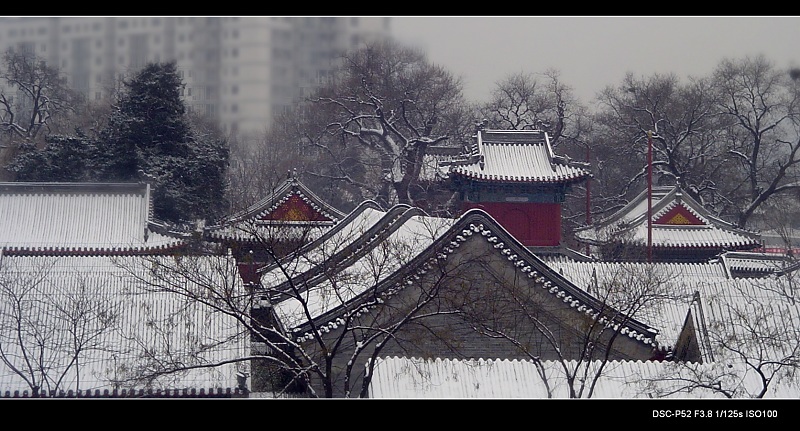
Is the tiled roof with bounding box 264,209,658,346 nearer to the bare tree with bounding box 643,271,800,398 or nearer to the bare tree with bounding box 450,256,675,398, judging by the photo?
the bare tree with bounding box 450,256,675,398

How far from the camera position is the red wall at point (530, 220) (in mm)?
15703

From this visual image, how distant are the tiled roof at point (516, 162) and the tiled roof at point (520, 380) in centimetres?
913

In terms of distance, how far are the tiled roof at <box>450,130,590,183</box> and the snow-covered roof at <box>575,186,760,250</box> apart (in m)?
2.09

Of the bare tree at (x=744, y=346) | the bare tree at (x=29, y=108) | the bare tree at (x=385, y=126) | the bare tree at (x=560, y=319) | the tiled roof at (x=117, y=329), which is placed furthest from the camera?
the bare tree at (x=385, y=126)

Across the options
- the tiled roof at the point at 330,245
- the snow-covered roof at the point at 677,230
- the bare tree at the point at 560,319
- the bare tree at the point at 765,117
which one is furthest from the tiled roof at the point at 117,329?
the bare tree at the point at 765,117

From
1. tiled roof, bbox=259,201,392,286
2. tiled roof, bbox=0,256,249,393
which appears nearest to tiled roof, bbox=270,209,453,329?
tiled roof, bbox=259,201,392,286

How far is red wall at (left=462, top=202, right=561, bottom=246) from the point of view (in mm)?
15703

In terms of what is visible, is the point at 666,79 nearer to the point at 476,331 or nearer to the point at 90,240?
the point at 90,240

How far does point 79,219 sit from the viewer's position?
15.2 meters

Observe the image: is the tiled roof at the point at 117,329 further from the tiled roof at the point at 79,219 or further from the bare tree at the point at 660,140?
the bare tree at the point at 660,140

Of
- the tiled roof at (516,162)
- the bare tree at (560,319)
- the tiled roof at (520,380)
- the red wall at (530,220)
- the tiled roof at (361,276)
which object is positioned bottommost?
the tiled roof at (520,380)

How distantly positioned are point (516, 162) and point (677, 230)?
13.6 ft

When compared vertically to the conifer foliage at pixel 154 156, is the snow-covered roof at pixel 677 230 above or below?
below

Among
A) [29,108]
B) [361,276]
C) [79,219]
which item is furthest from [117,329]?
[29,108]
